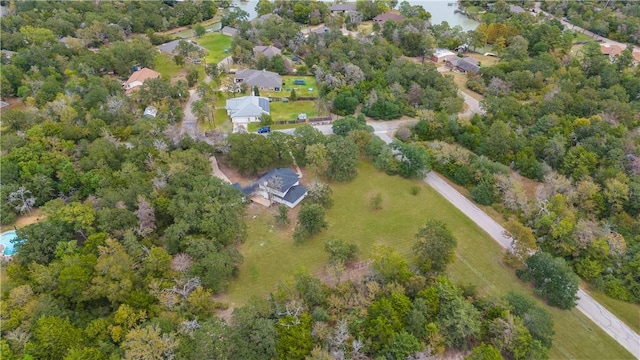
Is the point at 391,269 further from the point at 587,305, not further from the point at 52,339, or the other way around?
the point at 52,339

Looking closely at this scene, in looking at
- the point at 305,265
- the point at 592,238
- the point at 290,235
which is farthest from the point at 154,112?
the point at 592,238

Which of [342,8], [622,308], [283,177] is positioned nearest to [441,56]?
[342,8]

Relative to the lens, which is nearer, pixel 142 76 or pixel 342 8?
pixel 142 76

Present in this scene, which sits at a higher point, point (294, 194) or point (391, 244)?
point (294, 194)

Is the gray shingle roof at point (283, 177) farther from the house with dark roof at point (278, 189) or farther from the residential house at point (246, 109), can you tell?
the residential house at point (246, 109)

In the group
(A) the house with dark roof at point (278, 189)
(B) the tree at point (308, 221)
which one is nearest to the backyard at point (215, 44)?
(A) the house with dark roof at point (278, 189)

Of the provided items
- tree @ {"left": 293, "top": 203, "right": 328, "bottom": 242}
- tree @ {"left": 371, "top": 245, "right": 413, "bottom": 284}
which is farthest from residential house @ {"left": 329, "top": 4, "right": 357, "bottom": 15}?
tree @ {"left": 371, "top": 245, "right": 413, "bottom": 284}
